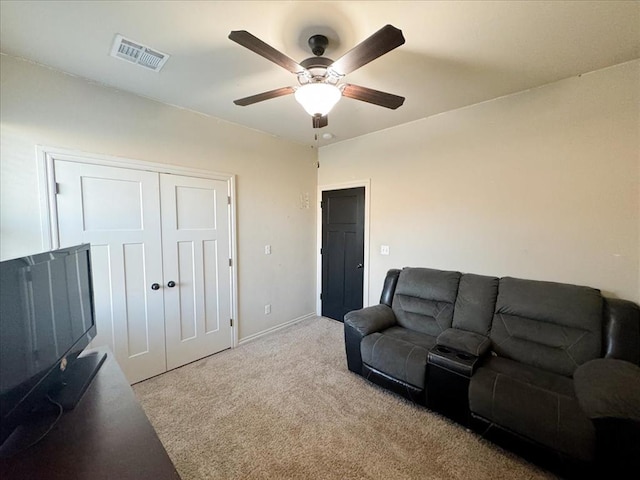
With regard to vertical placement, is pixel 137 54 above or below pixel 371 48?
above

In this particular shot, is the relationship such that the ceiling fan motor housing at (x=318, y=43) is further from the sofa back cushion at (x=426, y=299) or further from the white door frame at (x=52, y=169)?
the sofa back cushion at (x=426, y=299)

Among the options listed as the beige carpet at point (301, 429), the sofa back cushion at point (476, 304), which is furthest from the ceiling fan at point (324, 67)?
the beige carpet at point (301, 429)

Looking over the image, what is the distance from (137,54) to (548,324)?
367 centimetres

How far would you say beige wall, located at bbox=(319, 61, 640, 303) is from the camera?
2006mm

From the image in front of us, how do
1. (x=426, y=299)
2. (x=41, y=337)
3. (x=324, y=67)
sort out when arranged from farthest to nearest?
(x=426, y=299), (x=324, y=67), (x=41, y=337)

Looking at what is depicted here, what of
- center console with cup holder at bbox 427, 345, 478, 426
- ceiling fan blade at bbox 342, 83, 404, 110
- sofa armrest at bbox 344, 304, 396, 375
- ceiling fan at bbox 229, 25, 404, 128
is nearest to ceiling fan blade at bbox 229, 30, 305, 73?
ceiling fan at bbox 229, 25, 404, 128

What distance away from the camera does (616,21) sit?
5.03 ft

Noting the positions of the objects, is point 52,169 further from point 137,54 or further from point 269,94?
point 269,94

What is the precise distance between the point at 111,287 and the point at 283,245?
2.00 meters

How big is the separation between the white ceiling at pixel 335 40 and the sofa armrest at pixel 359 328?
2.12 metres

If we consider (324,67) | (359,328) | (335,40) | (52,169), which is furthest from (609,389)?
(52,169)

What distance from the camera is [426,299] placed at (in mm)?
2686

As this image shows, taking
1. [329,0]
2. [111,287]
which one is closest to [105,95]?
[111,287]

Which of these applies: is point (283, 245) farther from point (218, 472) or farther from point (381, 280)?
point (218, 472)
